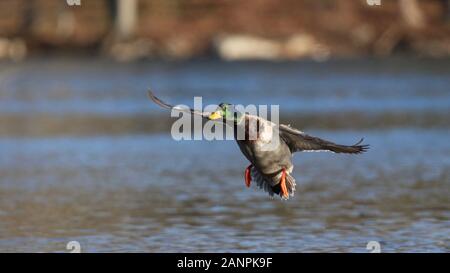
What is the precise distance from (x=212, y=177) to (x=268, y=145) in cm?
918

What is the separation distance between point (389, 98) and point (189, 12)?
44.7 meters

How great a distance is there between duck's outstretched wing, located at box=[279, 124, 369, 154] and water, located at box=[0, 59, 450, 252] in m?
1.47

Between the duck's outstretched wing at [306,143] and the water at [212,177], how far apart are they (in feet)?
4.82

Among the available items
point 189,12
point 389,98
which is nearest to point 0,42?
point 189,12

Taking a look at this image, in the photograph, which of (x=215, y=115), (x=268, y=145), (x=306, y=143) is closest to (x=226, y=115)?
(x=215, y=115)

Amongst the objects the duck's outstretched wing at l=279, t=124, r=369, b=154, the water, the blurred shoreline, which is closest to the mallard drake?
the duck's outstretched wing at l=279, t=124, r=369, b=154

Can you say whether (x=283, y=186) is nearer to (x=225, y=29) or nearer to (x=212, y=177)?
(x=212, y=177)

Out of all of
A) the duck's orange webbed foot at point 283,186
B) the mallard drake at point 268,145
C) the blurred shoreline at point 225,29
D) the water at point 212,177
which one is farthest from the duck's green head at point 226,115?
the blurred shoreline at point 225,29

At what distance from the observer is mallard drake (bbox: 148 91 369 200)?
46.9ft

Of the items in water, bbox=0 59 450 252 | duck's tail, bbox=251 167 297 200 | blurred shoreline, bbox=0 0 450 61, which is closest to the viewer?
duck's tail, bbox=251 167 297 200

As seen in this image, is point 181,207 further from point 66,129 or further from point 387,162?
point 66,129

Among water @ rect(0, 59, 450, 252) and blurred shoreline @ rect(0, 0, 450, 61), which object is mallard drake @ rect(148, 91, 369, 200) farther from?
blurred shoreline @ rect(0, 0, 450, 61)

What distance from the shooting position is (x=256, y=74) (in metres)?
58.7
